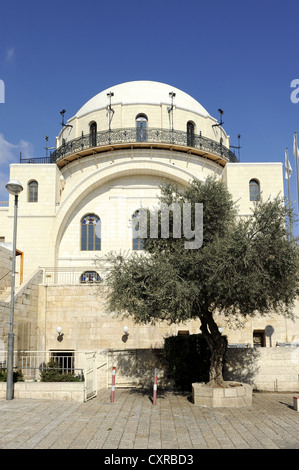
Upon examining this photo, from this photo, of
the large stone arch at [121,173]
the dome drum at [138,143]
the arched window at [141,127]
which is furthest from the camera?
the arched window at [141,127]

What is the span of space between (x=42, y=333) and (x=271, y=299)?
37.0 feet

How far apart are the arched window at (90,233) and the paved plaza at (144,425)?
14.3 metres

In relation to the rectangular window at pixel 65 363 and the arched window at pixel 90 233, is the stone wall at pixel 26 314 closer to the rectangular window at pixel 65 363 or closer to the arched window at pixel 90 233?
the rectangular window at pixel 65 363

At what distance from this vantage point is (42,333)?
749 inches

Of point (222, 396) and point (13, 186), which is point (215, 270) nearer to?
point (222, 396)

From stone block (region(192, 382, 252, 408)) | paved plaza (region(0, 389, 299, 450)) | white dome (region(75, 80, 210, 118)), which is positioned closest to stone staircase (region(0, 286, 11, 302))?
paved plaza (region(0, 389, 299, 450))

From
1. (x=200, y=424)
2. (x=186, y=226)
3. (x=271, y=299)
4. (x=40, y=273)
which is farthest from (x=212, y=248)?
(x=40, y=273)

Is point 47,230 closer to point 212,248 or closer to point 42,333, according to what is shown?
point 42,333

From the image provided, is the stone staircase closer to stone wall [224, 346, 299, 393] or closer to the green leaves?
the green leaves

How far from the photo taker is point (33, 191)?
25078mm

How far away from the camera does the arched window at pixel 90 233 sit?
83.7 feet

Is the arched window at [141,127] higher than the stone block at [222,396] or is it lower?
higher

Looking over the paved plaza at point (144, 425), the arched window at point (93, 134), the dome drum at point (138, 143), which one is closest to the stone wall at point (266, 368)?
the paved plaza at point (144, 425)

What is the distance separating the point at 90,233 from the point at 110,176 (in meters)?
3.52
